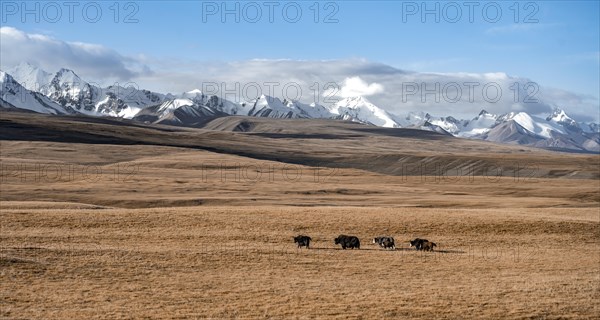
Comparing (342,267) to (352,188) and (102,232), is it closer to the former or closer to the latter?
(102,232)

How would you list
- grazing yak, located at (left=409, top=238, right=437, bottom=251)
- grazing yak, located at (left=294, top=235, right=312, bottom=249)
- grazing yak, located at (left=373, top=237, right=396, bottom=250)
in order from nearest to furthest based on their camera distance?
grazing yak, located at (left=409, top=238, right=437, bottom=251), grazing yak, located at (left=294, top=235, right=312, bottom=249), grazing yak, located at (left=373, top=237, right=396, bottom=250)

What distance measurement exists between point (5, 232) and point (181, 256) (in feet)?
39.8

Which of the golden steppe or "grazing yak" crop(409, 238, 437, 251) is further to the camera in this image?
"grazing yak" crop(409, 238, 437, 251)

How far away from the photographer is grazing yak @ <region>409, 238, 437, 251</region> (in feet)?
117

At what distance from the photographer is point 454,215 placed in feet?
157

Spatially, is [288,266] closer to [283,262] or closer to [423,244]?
[283,262]

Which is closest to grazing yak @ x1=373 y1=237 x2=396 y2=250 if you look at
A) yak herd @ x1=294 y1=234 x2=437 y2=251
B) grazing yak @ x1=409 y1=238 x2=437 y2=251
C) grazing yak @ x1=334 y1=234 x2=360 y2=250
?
yak herd @ x1=294 y1=234 x2=437 y2=251

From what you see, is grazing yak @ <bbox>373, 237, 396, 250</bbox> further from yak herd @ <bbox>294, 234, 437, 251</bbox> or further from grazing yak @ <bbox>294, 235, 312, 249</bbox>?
grazing yak @ <bbox>294, 235, 312, 249</bbox>

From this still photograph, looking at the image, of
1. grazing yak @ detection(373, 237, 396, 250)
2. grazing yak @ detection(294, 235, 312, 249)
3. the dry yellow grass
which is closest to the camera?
the dry yellow grass

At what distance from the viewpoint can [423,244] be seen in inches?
1419

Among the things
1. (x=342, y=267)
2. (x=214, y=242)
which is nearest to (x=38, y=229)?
(x=214, y=242)

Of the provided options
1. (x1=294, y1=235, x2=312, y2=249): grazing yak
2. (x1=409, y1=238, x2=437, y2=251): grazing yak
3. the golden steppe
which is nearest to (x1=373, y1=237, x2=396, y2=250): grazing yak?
the golden steppe

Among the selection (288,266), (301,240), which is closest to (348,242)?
(301,240)

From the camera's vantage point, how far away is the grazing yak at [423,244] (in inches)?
1410
